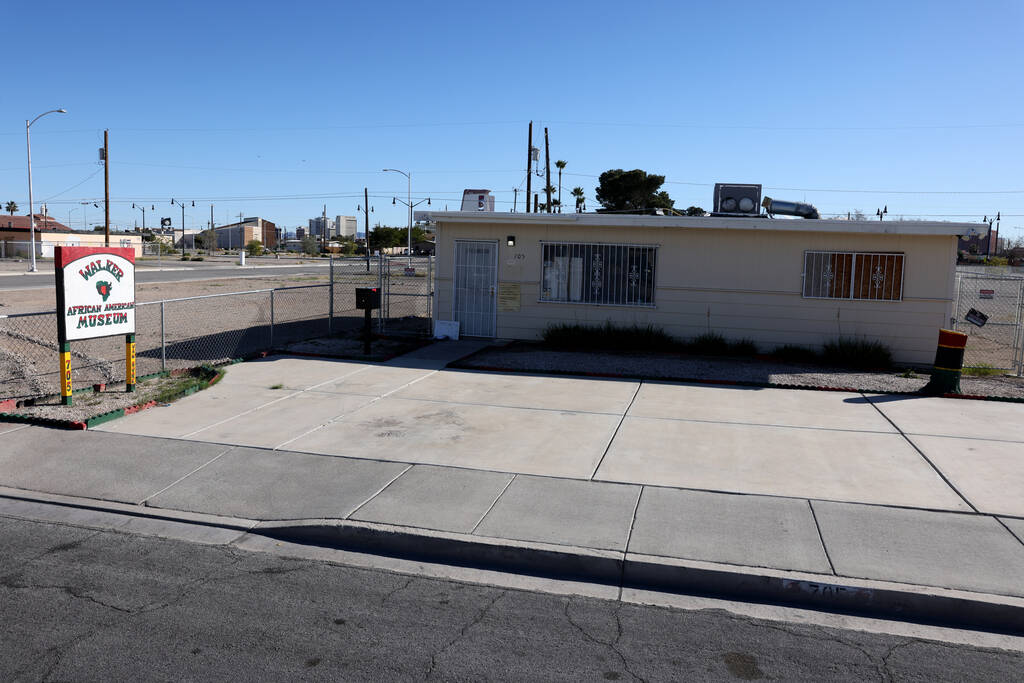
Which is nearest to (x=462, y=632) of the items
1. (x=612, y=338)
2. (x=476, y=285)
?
(x=612, y=338)

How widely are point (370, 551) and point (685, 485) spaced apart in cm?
308

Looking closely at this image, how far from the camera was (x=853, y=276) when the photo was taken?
15859 millimetres

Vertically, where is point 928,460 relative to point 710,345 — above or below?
below

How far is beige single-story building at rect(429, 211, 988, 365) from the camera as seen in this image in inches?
616

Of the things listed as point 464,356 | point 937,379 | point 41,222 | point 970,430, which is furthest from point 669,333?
point 41,222

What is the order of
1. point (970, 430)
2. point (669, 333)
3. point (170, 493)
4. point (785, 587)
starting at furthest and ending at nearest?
point (669, 333)
point (970, 430)
point (170, 493)
point (785, 587)

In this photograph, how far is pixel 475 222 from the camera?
688 inches

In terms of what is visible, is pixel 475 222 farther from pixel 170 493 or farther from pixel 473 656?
pixel 473 656

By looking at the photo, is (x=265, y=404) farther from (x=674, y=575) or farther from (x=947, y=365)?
(x=947, y=365)

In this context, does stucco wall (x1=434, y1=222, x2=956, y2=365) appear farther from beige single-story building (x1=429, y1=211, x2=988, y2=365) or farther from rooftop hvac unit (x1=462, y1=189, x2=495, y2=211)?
rooftop hvac unit (x1=462, y1=189, x2=495, y2=211)

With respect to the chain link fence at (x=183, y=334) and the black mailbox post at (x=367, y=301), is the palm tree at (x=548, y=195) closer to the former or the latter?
the chain link fence at (x=183, y=334)

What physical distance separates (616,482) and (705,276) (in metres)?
9.54

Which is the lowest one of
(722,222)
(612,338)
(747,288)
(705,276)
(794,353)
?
(794,353)

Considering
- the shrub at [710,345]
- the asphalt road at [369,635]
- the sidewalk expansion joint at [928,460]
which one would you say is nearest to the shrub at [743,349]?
the shrub at [710,345]
